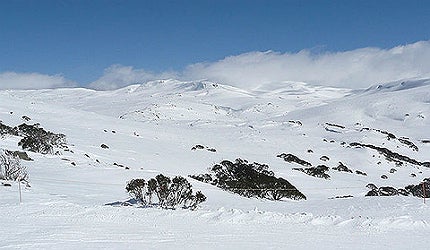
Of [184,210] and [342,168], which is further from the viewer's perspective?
[342,168]

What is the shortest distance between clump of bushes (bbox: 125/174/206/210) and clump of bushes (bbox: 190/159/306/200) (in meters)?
6.31

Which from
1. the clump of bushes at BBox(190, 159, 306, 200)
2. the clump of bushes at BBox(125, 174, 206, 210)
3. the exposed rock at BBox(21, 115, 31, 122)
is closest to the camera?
the clump of bushes at BBox(125, 174, 206, 210)

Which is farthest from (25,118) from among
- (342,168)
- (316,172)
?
(342,168)

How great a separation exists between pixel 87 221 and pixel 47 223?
0.90 metres

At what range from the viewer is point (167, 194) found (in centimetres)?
1575

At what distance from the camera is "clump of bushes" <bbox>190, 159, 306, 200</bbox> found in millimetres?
22016

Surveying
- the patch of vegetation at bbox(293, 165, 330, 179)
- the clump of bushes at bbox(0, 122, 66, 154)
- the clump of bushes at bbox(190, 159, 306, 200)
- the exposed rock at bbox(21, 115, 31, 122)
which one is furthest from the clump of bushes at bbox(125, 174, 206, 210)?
the exposed rock at bbox(21, 115, 31, 122)

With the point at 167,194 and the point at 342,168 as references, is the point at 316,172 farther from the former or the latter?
the point at 167,194

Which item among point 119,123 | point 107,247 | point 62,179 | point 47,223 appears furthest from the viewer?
point 119,123

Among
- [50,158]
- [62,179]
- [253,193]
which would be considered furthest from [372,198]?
[50,158]

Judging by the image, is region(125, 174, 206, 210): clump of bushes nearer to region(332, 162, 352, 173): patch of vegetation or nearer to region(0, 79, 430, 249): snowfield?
region(0, 79, 430, 249): snowfield

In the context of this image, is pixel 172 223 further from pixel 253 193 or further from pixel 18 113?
pixel 18 113

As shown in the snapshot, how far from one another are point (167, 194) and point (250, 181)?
10.4 m

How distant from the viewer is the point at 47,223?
11000 millimetres
